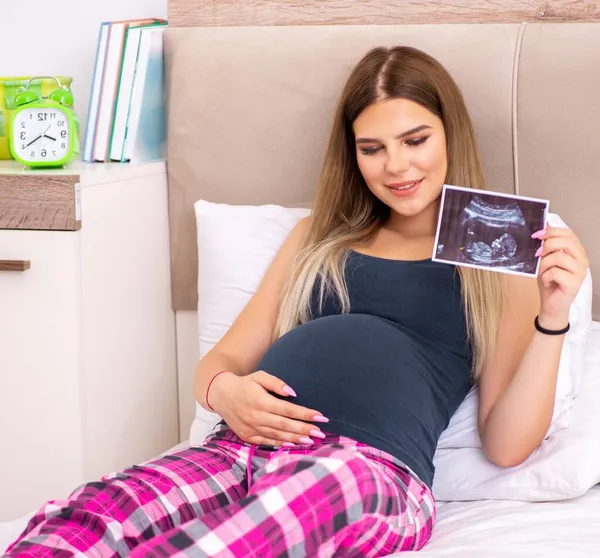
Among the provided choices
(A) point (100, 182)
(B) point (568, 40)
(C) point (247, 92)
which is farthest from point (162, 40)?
(B) point (568, 40)

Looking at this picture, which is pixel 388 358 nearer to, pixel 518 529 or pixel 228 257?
pixel 518 529

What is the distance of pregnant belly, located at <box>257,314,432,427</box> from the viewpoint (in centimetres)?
131

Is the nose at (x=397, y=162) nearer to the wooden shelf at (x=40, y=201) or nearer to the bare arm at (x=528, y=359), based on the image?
the bare arm at (x=528, y=359)

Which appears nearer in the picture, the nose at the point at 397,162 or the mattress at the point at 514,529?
the mattress at the point at 514,529

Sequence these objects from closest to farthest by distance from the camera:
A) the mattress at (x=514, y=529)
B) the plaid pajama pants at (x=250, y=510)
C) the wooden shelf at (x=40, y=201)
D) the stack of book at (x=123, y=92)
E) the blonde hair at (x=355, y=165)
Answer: the plaid pajama pants at (x=250, y=510)
the mattress at (x=514, y=529)
the blonde hair at (x=355, y=165)
the wooden shelf at (x=40, y=201)
the stack of book at (x=123, y=92)

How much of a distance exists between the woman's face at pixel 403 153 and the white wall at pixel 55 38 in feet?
2.86

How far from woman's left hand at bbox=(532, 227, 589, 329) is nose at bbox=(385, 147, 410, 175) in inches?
10.5

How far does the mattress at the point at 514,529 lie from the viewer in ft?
3.76

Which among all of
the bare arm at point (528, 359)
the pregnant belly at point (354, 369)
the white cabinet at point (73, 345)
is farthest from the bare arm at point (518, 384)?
the white cabinet at point (73, 345)

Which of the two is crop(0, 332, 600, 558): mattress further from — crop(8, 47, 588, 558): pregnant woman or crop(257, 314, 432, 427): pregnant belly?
crop(257, 314, 432, 427): pregnant belly

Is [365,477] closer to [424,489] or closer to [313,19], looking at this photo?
[424,489]

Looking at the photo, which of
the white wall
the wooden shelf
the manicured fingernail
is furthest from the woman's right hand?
the white wall

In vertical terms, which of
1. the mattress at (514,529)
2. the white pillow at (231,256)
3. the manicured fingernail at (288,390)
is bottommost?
the mattress at (514,529)

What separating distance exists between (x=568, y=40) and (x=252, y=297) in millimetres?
752
